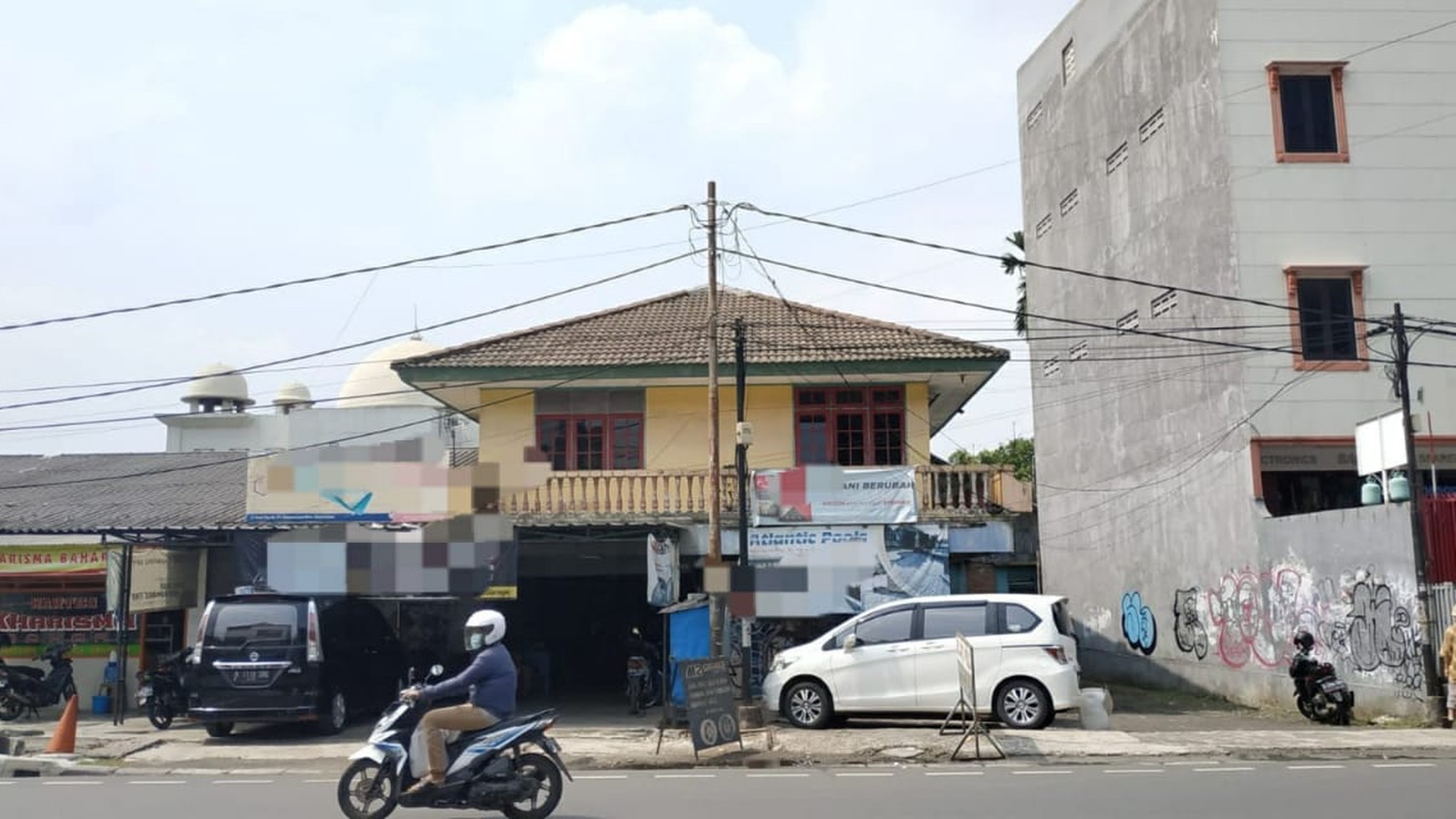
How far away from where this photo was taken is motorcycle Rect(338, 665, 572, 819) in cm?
930

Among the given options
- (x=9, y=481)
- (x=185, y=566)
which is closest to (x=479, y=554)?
(x=185, y=566)

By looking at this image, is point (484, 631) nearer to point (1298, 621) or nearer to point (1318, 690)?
point (1318, 690)

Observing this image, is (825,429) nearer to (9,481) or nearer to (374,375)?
(9,481)

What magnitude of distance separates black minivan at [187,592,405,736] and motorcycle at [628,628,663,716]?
14.3 ft

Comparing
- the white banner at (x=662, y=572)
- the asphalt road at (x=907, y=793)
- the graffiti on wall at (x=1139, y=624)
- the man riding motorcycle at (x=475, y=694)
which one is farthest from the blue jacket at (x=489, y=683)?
the graffiti on wall at (x=1139, y=624)

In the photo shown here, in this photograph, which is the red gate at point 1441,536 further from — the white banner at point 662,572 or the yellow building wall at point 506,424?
the yellow building wall at point 506,424

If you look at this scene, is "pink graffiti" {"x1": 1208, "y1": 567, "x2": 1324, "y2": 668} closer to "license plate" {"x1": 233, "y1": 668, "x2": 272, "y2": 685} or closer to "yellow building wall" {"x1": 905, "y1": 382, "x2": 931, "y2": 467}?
"yellow building wall" {"x1": 905, "y1": 382, "x2": 931, "y2": 467}

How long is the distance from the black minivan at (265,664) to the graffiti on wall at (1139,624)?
49.7ft

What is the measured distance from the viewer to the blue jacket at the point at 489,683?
9.55m

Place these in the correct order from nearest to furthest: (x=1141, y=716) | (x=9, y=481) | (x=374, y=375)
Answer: (x=1141, y=716) → (x=9, y=481) → (x=374, y=375)

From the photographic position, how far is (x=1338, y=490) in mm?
22625

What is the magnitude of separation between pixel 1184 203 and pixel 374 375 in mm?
28791

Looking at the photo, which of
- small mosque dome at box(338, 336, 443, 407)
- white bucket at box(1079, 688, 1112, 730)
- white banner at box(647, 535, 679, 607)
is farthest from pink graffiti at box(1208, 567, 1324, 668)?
small mosque dome at box(338, 336, 443, 407)

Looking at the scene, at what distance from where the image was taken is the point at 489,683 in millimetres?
9633
